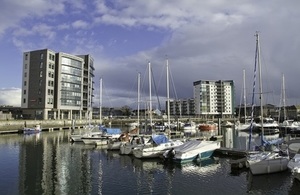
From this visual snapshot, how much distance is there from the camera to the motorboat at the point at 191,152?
35875mm

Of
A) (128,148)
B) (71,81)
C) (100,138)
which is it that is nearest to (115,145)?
(128,148)

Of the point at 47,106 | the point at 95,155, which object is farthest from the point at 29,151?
the point at 47,106

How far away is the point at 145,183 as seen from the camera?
2758 centimetres

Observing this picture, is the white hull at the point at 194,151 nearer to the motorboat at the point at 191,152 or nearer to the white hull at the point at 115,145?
the motorboat at the point at 191,152

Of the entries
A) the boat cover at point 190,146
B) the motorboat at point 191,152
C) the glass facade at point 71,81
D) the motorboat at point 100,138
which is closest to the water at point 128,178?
the motorboat at point 191,152

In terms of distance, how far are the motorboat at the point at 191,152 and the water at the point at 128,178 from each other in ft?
3.36

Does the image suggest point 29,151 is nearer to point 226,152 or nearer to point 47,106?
point 226,152

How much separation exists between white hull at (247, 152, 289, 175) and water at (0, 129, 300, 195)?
0.55 metres

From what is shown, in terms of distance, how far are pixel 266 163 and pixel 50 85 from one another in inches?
4568

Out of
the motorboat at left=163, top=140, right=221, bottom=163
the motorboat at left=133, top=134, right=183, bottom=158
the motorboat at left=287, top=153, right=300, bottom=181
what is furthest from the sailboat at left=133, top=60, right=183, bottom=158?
the motorboat at left=287, top=153, right=300, bottom=181

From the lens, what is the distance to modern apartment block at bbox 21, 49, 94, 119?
13050 cm

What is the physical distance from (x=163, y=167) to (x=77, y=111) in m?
118

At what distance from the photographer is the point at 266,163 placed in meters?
29.2

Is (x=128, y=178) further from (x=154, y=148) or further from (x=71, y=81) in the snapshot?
(x=71, y=81)
